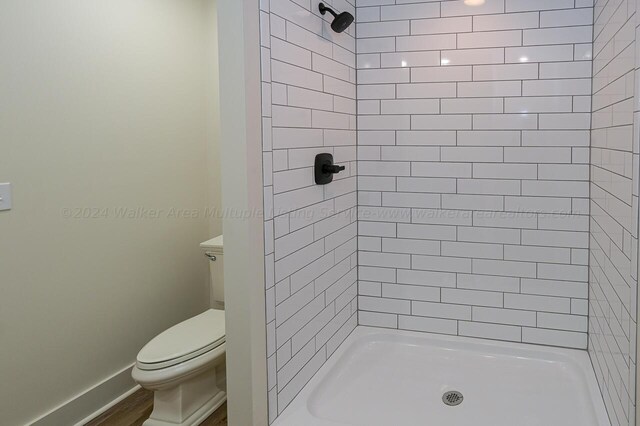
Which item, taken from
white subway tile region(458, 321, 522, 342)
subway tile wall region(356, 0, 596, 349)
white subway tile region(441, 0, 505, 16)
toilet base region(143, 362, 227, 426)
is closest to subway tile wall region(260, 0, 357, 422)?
subway tile wall region(356, 0, 596, 349)

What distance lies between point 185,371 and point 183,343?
0.16m

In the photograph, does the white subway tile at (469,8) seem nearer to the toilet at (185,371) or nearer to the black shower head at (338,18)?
the black shower head at (338,18)

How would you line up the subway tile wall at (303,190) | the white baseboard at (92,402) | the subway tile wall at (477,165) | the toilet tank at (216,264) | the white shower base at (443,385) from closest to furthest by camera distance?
the subway tile wall at (303,190), the white shower base at (443,385), the subway tile wall at (477,165), the white baseboard at (92,402), the toilet tank at (216,264)

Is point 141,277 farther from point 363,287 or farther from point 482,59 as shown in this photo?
point 482,59

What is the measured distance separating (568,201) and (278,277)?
1.31m

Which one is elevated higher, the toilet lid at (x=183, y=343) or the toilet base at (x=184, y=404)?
the toilet lid at (x=183, y=343)

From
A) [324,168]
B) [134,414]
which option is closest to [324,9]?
[324,168]

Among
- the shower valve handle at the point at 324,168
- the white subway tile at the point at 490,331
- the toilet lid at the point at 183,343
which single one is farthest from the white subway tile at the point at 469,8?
the toilet lid at the point at 183,343

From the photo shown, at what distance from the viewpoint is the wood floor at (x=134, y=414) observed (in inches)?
104

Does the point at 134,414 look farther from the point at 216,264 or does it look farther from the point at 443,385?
the point at 443,385

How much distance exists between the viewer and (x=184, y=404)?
2.54 meters

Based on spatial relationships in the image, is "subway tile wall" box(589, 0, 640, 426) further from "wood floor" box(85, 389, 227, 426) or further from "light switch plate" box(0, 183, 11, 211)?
"light switch plate" box(0, 183, 11, 211)

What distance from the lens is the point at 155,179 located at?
3.01 meters

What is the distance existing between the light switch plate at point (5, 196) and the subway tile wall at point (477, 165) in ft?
4.99
